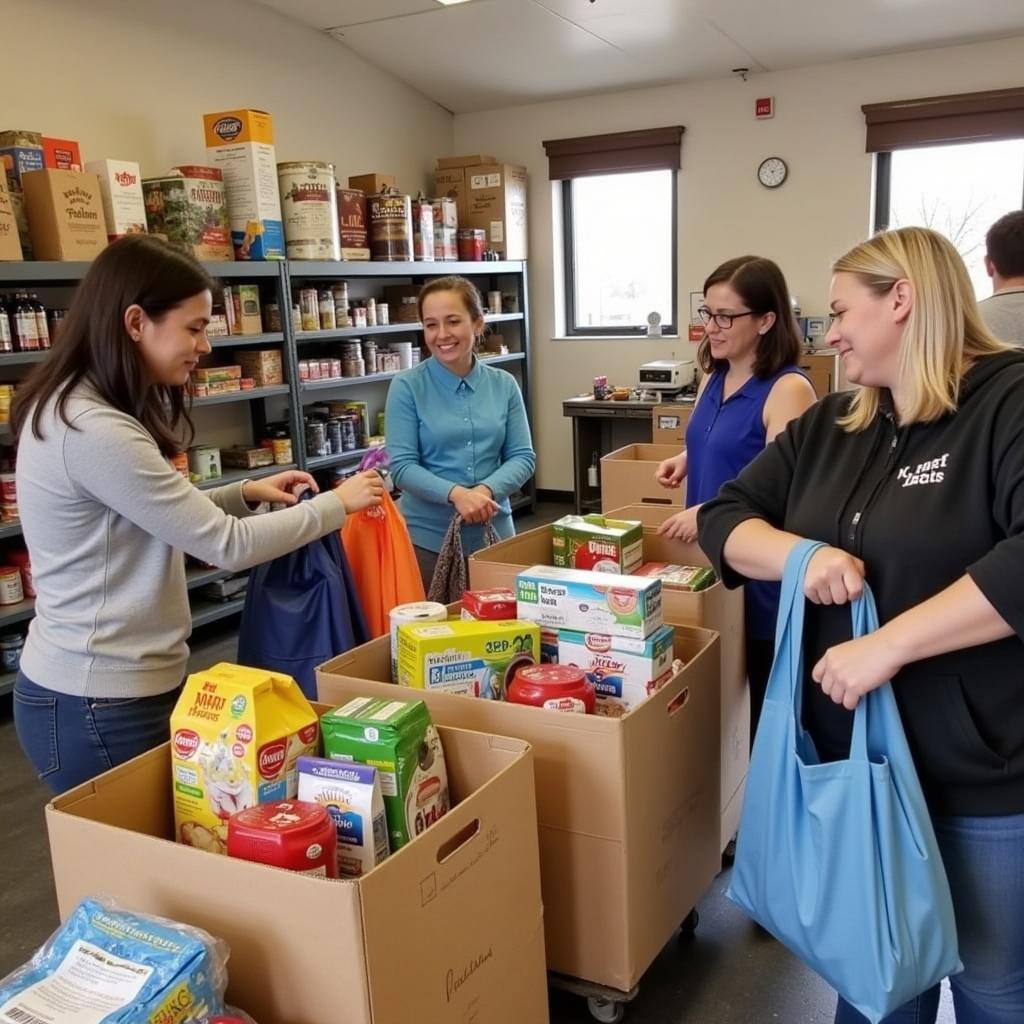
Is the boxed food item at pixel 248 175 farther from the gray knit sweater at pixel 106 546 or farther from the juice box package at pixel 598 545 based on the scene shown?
the gray knit sweater at pixel 106 546

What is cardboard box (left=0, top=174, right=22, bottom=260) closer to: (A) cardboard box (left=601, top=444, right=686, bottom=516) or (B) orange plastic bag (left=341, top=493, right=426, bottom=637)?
(B) orange plastic bag (left=341, top=493, right=426, bottom=637)

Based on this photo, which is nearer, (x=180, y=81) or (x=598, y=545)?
(x=598, y=545)

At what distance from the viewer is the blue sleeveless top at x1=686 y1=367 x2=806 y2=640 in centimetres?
204

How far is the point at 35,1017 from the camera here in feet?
3.09

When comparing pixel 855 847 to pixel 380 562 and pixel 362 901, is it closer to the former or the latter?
pixel 362 901

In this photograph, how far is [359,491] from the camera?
1.88 m

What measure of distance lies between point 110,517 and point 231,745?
1.47ft

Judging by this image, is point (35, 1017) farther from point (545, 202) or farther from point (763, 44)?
point (545, 202)

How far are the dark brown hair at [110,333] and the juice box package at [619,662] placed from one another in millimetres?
813

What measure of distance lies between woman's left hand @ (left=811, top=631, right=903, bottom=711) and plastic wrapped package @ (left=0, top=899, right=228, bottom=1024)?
0.79 metres

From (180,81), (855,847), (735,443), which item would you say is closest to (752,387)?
(735,443)

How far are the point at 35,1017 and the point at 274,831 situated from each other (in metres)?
0.28

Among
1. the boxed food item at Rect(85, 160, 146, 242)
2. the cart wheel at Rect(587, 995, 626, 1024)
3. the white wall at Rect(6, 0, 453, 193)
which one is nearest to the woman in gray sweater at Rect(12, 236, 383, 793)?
the cart wheel at Rect(587, 995, 626, 1024)

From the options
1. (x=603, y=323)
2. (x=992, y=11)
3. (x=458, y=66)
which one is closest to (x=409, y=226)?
(x=458, y=66)
